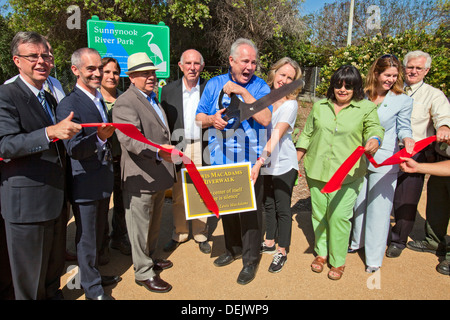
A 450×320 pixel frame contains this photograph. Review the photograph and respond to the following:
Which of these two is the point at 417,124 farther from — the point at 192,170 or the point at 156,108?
the point at 156,108

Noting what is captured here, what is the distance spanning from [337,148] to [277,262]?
5.13 ft

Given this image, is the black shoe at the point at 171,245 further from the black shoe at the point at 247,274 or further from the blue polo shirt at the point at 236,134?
the blue polo shirt at the point at 236,134

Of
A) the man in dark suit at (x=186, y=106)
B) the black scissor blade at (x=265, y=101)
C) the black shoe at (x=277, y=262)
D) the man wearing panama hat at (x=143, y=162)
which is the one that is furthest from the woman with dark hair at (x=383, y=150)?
the man wearing panama hat at (x=143, y=162)

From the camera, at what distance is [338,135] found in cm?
342

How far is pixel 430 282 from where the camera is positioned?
3574mm

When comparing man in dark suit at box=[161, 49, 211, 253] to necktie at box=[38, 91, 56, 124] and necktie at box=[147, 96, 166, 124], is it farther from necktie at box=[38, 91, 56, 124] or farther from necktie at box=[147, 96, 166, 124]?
necktie at box=[38, 91, 56, 124]

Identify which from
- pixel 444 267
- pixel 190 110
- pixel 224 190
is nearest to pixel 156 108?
pixel 190 110

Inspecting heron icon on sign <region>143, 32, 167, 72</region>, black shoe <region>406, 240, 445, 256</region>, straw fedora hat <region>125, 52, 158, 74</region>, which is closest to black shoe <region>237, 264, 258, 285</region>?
black shoe <region>406, 240, 445, 256</region>

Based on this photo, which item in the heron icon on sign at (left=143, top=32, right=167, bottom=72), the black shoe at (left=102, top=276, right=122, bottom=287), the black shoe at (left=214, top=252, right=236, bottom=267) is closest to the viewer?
the black shoe at (left=102, top=276, right=122, bottom=287)

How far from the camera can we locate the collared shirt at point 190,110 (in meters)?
4.13

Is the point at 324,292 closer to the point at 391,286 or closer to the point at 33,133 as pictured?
the point at 391,286

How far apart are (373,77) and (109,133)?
3.10 m

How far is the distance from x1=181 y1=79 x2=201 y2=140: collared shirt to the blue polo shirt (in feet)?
2.13

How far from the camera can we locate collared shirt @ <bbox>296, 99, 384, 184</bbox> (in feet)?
11.0
